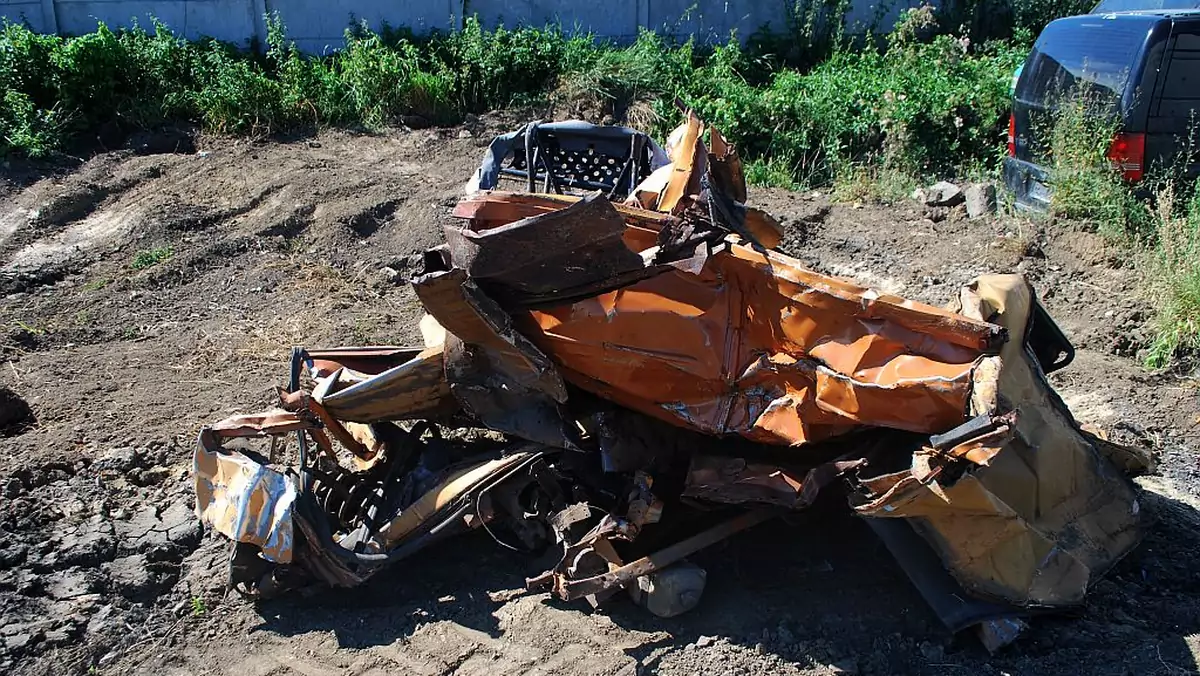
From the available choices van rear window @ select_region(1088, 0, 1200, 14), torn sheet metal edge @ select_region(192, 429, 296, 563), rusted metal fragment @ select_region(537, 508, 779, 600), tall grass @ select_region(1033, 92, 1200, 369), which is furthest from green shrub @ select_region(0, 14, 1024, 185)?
torn sheet metal edge @ select_region(192, 429, 296, 563)

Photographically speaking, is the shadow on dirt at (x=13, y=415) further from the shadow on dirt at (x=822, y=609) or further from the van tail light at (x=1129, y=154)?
the van tail light at (x=1129, y=154)

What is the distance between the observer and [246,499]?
4.02 meters

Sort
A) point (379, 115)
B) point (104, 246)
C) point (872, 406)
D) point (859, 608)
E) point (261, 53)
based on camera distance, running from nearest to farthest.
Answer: point (872, 406), point (859, 608), point (104, 246), point (379, 115), point (261, 53)

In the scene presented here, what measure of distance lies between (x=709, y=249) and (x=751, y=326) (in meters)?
0.36

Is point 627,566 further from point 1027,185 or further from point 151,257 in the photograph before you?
point 151,257

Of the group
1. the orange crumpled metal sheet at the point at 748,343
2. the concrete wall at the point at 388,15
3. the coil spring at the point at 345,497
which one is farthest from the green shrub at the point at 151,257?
the orange crumpled metal sheet at the point at 748,343

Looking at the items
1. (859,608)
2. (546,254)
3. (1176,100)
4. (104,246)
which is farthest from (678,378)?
(104,246)

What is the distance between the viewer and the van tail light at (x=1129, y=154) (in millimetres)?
6671

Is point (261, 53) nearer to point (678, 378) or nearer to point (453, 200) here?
point (453, 200)

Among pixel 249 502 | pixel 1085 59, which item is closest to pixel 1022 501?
pixel 249 502

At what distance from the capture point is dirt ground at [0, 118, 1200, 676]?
3.89 m

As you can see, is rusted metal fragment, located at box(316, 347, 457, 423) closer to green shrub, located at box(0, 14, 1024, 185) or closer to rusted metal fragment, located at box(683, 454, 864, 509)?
rusted metal fragment, located at box(683, 454, 864, 509)

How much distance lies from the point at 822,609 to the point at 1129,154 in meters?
4.58

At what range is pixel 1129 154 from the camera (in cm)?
674
